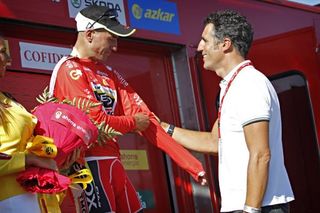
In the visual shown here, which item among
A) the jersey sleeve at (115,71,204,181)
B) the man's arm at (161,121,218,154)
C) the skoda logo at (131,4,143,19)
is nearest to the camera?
the jersey sleeve at (115,71,204,181)

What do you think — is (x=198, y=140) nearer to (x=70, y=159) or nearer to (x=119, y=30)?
(x=119, y=30)

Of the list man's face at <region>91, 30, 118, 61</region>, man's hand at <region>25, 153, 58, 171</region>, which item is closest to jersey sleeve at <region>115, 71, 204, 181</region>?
man's face at <region>91, 30, 118, 61</region>

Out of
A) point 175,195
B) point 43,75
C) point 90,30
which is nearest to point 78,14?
point 90,30

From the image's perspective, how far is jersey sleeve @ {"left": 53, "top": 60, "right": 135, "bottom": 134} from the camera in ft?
10.7

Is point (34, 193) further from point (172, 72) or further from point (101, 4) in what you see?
point (172, 72)

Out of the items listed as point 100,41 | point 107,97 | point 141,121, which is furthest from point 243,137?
point 100,41

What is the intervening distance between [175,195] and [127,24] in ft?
3.58

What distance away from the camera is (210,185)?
4344 millimetres

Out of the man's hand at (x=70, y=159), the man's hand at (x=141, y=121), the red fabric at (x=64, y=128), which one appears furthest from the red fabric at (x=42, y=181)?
the man's hand at (x=141, y=121)

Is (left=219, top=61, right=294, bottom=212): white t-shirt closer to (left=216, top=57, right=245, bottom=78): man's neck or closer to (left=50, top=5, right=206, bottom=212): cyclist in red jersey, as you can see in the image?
(left=216, top=57, right=245, bottom=78): man's neck

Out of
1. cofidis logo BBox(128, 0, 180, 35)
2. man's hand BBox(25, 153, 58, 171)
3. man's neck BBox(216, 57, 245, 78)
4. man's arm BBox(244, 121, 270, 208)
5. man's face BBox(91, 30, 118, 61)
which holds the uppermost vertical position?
cofidis logo BBox(128, 0, 180, 35)

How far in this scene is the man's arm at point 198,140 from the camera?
12.2 ft

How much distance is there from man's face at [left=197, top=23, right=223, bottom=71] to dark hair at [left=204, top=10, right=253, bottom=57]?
37 mm

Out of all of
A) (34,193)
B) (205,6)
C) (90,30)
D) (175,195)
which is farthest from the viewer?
(205,6)
